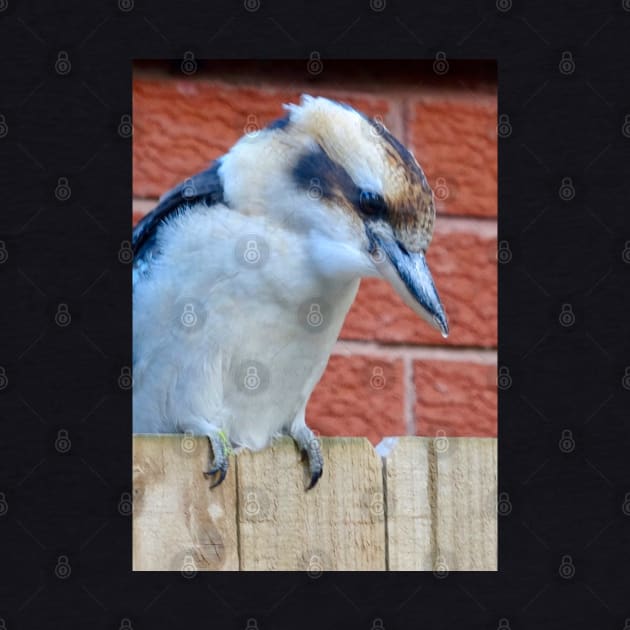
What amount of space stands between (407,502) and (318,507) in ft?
0.41

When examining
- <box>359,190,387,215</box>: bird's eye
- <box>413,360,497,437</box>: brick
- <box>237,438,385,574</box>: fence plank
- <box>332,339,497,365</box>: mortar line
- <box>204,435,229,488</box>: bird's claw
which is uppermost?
<box>359,190,387,215</box>: bird's eye

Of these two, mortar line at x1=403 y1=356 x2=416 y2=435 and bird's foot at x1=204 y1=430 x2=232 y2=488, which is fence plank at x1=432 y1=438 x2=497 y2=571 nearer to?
bird's foot at x1=204 y1=430 x2=232 y2=488

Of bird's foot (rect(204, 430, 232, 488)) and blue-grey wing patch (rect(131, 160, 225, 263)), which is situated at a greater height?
blue-grey wing patch (rect(131, 160, 225, 263))

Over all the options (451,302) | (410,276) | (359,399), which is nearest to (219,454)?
(410,276)

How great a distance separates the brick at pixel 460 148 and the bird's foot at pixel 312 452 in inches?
23.1

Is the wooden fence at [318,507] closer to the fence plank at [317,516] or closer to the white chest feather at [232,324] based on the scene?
the fence plank at [317,516]

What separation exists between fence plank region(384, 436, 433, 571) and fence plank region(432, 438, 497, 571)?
17 mm

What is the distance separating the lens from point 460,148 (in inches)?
120

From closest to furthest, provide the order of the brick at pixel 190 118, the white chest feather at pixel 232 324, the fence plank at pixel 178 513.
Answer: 1. the fence plank at pixel 178 513
2. the white chest feather at pixel 232 324
3. the brick at pixel 190 118

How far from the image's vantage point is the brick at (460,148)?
302cm

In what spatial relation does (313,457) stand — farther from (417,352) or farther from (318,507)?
(417,352)

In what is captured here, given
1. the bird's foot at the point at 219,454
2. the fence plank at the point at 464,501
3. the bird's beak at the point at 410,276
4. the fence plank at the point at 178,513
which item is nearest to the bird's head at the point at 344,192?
the bird's beak at the point at 410,276

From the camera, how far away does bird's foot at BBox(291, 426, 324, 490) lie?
2.37 m

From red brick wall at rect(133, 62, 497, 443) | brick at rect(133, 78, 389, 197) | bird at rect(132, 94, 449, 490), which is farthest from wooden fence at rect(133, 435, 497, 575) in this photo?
brick at rect(133, 78, 389, 197)
